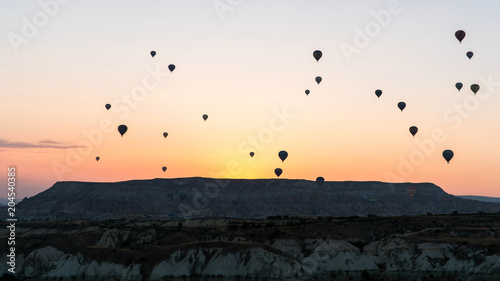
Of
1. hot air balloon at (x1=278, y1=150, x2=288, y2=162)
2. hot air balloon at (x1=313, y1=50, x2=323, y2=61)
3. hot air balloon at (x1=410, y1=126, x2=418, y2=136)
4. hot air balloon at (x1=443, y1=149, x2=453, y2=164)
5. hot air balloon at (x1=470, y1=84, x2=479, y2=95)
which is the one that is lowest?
hot air balloon at (x1=443, y1=149, x2=453, y2=164)

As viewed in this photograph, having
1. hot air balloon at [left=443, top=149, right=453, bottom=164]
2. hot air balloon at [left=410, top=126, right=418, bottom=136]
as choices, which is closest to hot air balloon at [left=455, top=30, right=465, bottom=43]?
hot air balloon at [left=410, top=126, right=418, bottom=136]

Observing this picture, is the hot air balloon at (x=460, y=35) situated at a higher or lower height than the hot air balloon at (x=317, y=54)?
lower

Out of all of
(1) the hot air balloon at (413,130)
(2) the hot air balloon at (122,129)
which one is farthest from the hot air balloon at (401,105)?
(2) the hot air balloon at (122,129)

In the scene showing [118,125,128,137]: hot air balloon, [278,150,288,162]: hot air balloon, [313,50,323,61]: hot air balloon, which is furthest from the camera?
[278,150,288,162]: hot air balloon

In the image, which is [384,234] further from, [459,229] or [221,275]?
[221,275]

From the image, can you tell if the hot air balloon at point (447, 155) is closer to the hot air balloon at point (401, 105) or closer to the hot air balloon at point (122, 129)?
the hot air balloon at point (401, 105)

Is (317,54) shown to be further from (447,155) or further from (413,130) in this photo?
(447,155)

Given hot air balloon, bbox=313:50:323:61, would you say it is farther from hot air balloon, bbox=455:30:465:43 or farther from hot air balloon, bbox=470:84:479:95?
hot air balloon, bbox=470:84:479:95

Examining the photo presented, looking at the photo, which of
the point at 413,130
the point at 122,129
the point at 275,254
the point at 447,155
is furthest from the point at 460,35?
the point at 122,129

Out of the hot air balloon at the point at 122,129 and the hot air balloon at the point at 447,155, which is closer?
the hot air balloon at the point at 447,155

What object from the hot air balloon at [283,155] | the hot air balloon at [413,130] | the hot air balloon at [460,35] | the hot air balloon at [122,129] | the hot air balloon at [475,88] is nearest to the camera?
the hot air balloon at [460,35]
